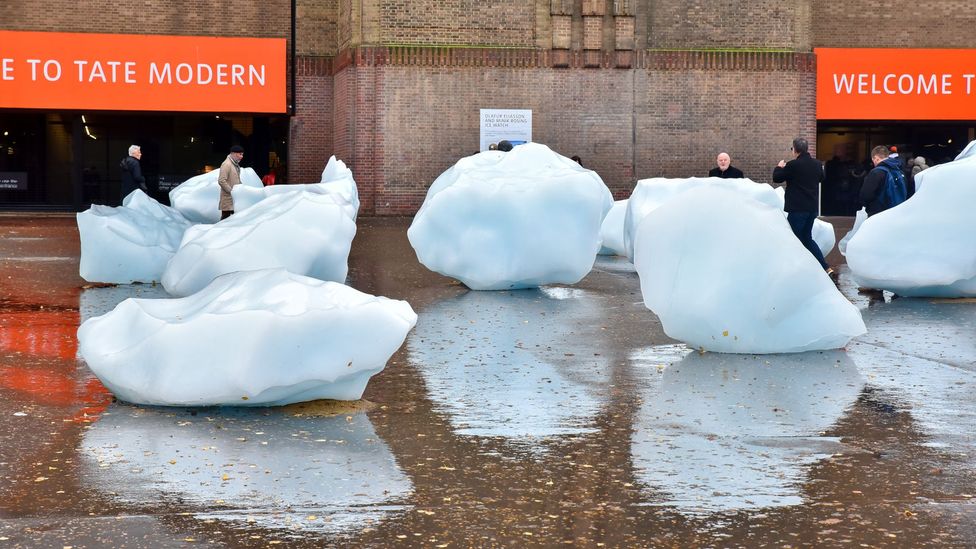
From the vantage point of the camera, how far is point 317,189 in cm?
1463

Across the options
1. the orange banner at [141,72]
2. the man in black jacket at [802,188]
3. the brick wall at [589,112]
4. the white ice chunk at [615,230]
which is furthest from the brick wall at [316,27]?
the man in black jacket at [802,188]

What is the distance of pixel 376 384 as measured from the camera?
8.41 m

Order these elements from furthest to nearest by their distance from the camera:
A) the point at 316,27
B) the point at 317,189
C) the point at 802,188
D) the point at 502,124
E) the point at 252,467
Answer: the point at 316,27 → the point at 502,124 → the point at 802,188 → the point at 317,189 → the point at 252,467

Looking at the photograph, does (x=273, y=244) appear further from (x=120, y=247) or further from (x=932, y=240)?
(x=932, y=240)

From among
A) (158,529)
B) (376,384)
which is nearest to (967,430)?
(376,384)

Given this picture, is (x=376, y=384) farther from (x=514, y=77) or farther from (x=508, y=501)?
(x=514, y=77)

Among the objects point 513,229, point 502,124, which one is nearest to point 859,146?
point 502,124

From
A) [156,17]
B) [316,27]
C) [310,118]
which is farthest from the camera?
[310,118]

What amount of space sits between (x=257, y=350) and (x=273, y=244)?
5991 mm

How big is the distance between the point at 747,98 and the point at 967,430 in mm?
25546

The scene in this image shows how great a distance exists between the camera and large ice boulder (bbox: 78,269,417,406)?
721 centimetres

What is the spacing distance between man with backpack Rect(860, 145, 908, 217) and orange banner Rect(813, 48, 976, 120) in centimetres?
1753

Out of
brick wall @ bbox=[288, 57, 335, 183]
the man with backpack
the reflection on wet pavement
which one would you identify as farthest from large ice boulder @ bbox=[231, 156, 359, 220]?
brick wall @ bbox=[288, 57, 335, 183]

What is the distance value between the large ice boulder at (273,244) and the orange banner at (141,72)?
1938cm
